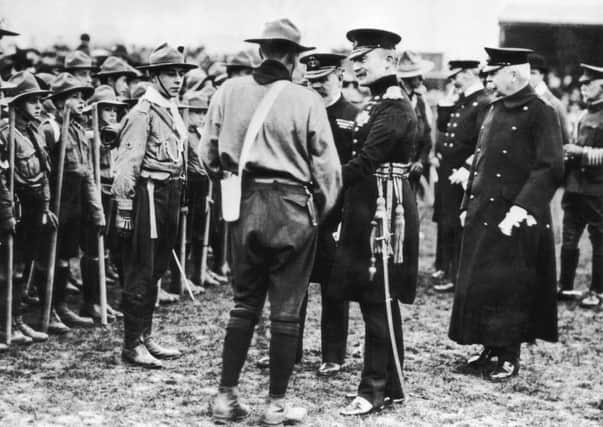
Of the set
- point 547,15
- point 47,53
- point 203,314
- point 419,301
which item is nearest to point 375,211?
point 203,314

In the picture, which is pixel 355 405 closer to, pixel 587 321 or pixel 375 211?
pixel 375 211

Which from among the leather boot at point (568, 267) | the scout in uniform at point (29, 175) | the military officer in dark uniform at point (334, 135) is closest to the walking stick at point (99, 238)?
the scout in uniform at point (29, 175)

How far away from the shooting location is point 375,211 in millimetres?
5555

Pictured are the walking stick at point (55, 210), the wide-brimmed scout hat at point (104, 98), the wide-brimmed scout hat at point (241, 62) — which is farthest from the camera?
the wide-brimmed scout hat at point (241, 62)

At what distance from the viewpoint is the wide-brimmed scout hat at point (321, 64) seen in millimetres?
6469

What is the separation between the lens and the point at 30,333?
709 centimetres

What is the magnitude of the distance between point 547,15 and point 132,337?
11.2m

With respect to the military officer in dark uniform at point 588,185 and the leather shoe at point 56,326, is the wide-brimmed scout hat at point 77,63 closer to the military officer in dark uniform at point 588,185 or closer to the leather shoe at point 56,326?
the leather shoe at point 56,326

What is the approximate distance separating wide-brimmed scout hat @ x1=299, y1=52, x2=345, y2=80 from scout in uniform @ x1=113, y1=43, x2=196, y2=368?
94 cm

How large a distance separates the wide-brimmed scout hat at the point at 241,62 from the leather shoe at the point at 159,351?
5092mm

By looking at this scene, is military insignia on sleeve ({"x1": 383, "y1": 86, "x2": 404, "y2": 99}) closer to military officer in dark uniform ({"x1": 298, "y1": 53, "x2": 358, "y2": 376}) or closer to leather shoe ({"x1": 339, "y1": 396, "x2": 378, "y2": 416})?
military officer in dark uniform ({"x1": 298, "y1": 53, "x2": 358, "y2": 376})

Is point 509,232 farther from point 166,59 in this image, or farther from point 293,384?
point 166,59

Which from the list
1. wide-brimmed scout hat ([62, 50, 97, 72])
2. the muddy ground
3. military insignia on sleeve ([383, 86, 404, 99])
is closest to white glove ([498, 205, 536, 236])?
the muddy ground

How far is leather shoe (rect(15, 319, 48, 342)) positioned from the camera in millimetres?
7062
